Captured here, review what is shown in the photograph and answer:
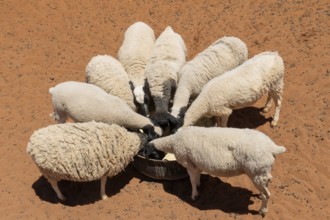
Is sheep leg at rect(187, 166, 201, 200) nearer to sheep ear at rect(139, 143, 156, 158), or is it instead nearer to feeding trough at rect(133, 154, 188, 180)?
feeding trough at rect(133, 154, 188, 180)

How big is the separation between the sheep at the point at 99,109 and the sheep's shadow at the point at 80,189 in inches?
43.3

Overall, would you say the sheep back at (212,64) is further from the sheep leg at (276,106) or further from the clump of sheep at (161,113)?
the sheep leg at (276,106)

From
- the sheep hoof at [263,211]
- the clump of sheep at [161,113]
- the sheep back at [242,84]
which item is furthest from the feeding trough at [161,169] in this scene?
the sheep hoof at [263,211]

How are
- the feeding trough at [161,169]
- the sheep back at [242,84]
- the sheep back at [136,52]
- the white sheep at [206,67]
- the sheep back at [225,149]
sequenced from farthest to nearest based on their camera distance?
the sheep back at [136,52], the white sheep at [206,67], the sheep back at [242,84], the feeding trough at [161,169], the sheep back at [225,149]

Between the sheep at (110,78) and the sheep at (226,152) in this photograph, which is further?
the sheep at (110,78)

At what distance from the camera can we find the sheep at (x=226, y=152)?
630cm

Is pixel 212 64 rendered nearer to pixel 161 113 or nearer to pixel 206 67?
pixel 206 67

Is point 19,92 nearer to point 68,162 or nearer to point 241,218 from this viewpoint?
point 68,162

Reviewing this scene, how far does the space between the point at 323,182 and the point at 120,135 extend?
399cm

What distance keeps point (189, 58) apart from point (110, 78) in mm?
2914

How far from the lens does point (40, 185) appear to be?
795 centimetres

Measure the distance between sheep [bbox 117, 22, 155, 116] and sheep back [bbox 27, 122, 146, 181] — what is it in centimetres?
144

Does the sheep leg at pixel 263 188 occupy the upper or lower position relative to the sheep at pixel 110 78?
lower

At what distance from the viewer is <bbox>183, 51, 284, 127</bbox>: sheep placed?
7.89 meters
